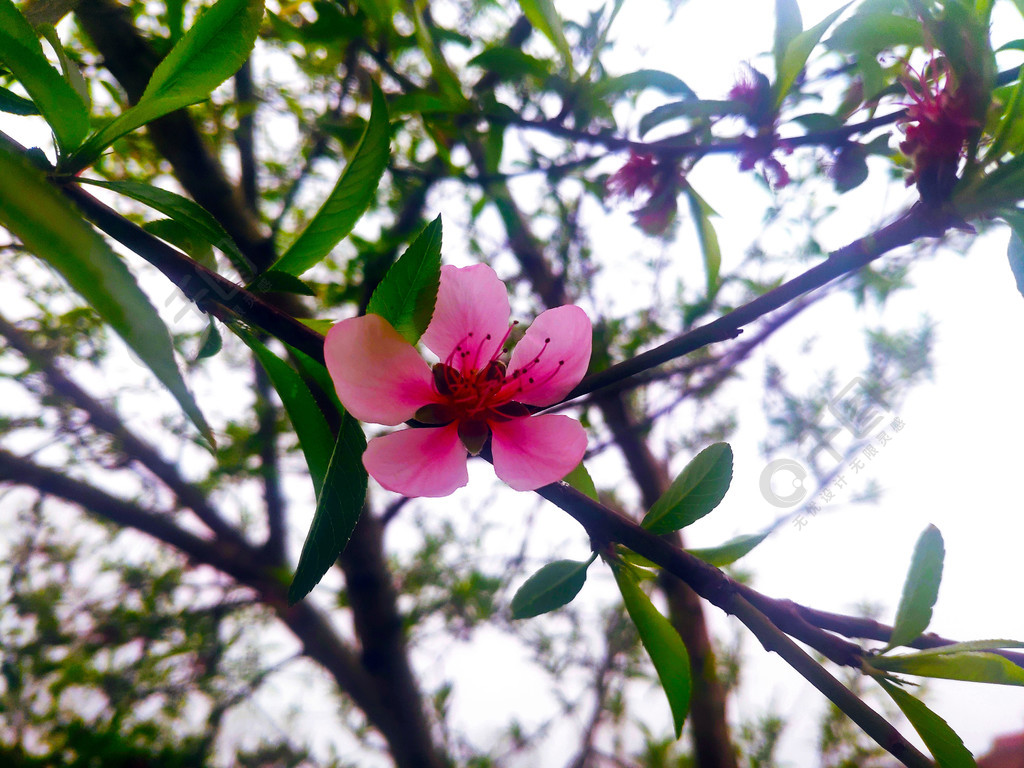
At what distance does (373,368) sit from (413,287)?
5cm

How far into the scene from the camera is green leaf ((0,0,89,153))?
28 centimetres

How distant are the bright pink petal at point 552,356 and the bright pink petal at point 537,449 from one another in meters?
0.03

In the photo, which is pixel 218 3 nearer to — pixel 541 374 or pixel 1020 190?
→ pixel 541 374

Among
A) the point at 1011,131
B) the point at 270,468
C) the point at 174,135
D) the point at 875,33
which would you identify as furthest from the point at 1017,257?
the point at 270,468

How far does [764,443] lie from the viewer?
1.67m

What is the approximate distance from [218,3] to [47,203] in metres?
0.22

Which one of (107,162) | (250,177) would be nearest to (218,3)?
(107,162)

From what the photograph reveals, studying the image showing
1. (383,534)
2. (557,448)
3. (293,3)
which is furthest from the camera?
(383,534)

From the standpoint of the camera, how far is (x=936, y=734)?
342mm

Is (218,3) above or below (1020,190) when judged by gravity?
above

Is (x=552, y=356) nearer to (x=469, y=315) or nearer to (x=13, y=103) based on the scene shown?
(x=469, y=315)

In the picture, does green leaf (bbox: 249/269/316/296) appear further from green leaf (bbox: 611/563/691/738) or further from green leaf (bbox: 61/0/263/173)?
green leaf (bbox: 611/563/691/738)

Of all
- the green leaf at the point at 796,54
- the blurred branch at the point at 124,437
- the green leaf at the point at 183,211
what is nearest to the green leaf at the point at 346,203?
the green leaf at the point at 183,211

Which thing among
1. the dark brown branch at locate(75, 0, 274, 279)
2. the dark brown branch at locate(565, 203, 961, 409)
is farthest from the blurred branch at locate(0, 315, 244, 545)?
the dark brown branch at locate(565, 203, 961, 409)
